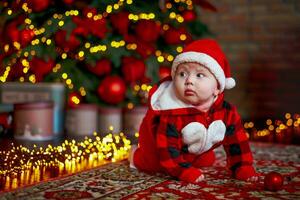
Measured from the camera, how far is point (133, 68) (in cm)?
242

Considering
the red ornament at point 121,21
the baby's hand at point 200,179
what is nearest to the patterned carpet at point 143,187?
the baby's hand at point 200,179

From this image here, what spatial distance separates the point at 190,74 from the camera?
147 cm

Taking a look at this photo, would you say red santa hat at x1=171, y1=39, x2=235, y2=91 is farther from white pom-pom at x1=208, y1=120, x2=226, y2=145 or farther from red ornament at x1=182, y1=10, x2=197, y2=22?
red ornament at x1=182, y1=10, x2=197, y2=22

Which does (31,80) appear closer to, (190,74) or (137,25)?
(137,25)

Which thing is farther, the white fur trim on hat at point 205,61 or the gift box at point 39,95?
the gift box at point 39,95

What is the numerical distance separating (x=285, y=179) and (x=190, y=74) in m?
0.46

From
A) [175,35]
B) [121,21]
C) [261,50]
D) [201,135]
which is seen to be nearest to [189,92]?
[201,135]

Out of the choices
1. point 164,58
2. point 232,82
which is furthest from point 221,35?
point 232,82

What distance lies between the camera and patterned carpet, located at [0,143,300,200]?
1.31 m

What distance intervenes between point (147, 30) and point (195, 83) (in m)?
1.00

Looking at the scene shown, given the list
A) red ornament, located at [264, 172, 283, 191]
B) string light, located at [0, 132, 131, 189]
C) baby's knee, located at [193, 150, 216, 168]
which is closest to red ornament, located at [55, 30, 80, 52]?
string light, located at [0, 132, 131, 189]

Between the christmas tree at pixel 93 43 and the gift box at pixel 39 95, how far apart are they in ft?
0.14

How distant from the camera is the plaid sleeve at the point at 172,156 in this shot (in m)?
1.47

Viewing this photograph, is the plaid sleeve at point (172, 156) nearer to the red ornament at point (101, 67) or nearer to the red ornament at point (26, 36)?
the red ornament at point (101, 67)
